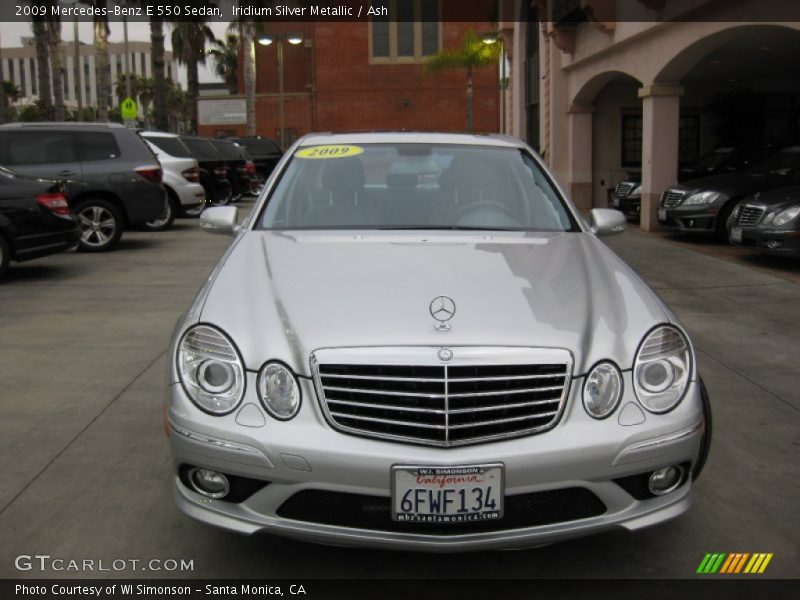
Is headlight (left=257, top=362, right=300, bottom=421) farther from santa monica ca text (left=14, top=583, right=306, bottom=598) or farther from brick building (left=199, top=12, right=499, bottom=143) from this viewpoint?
brick building (left=199, top=12, right=499, bottom=143)

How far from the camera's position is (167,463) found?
174 inches

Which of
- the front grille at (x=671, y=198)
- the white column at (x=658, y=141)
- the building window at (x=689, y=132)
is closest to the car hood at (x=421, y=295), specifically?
the front grille at (x=671, y=198)

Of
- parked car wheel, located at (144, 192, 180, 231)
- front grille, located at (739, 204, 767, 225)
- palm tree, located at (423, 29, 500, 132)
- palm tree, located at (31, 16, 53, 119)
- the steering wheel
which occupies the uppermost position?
palm tree, located at (423, 29, 500, 132)

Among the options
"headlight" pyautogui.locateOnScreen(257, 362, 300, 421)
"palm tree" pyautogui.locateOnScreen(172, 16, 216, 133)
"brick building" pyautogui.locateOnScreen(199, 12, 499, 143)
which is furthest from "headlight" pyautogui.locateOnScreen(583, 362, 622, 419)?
"brick building" pyautogui.locateOnScreen(199, 12, 499, 143)

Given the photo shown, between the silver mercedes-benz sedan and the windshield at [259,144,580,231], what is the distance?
992mm

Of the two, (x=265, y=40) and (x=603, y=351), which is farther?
(x=265, y=40)

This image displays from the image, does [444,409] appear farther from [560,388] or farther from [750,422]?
[750,422]

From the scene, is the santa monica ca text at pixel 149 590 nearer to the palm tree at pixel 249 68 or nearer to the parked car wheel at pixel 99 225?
the parked car wheel at pixel 99 225

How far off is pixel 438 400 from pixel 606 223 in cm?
212

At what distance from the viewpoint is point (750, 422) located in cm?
502

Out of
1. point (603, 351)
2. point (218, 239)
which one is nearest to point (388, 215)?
point (603, 351)

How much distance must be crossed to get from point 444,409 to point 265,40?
37818mm

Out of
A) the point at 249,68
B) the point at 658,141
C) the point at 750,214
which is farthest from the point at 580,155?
the point at 249,68

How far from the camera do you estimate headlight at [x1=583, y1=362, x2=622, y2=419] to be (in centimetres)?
300
